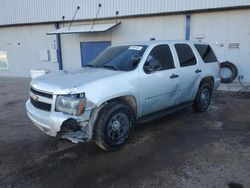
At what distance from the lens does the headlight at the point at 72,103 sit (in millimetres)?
3711

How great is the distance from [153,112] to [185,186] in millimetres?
1992

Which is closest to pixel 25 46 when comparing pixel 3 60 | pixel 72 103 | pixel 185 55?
pixel 3 60

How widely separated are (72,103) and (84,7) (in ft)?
36.4

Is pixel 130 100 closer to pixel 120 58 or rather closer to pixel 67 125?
pixel 120 58

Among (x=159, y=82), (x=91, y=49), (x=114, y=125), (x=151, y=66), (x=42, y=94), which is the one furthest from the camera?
(x=91, y=49)

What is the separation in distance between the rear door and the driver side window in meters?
0.31

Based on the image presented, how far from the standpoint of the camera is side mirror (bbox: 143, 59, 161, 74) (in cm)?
468

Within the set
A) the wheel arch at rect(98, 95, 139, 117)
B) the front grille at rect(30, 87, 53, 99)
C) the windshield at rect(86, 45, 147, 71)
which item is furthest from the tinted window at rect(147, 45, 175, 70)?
the front grille at rect(30, 87, 53, 99)

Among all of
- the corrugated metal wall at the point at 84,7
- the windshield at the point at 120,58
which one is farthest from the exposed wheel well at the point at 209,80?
the corrugated metal wall at the point at 84,7

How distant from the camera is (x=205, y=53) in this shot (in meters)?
6.39

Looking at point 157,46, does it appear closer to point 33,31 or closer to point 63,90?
point 63,90

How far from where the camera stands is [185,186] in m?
3.26

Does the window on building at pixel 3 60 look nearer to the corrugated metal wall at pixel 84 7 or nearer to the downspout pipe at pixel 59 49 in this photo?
the corrugated metal wall at pixel 84 7

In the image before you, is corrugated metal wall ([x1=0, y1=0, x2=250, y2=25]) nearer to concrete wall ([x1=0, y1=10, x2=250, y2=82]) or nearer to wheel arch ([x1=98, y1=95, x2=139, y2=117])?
concrete wall ([x1=0, y1=10, x2=250, y2=82])
